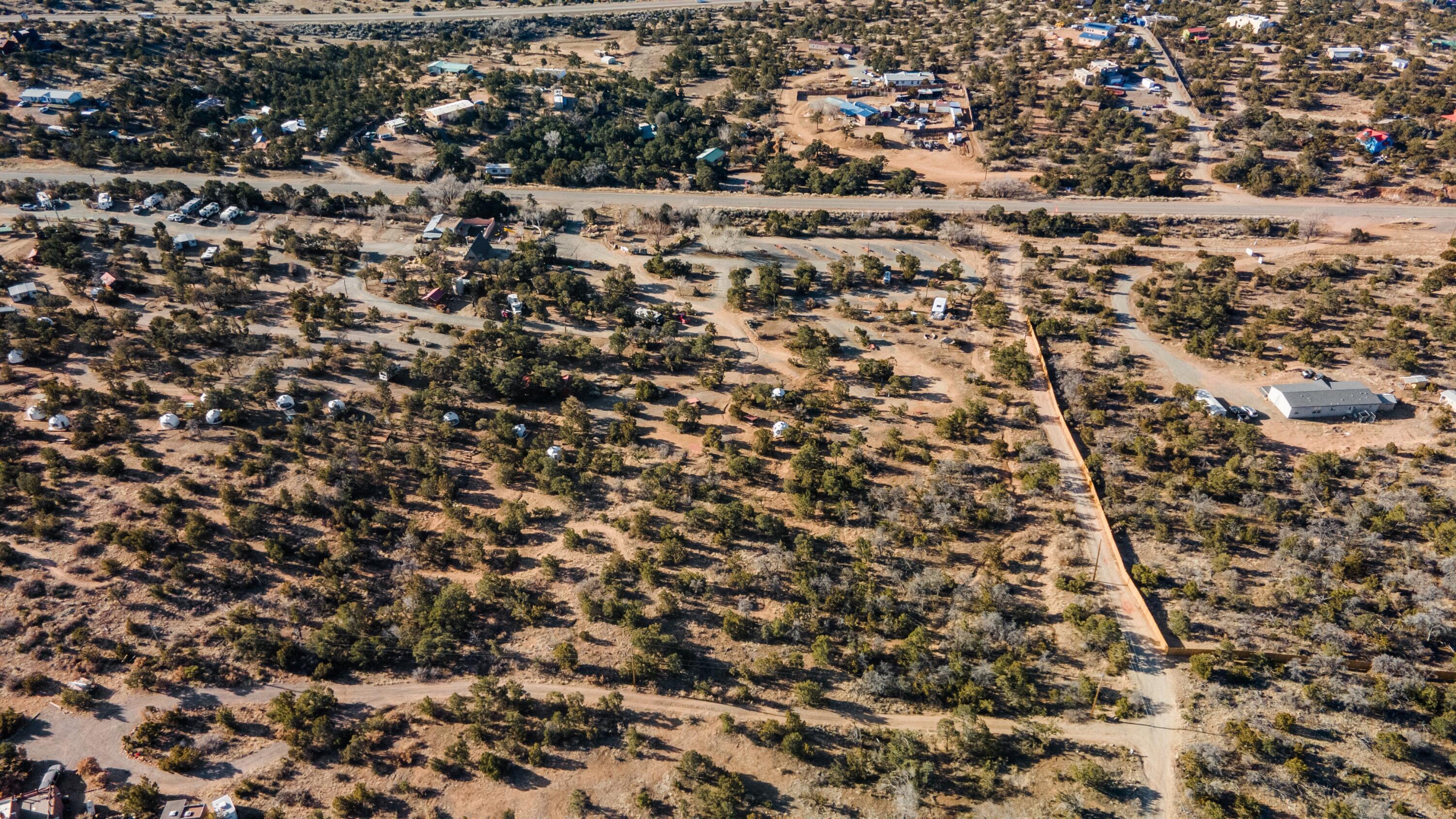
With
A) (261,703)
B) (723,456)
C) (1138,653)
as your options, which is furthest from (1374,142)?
(261,703)

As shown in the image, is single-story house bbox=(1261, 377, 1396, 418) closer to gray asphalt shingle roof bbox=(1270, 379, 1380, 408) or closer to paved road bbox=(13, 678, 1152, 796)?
gray asphalt shingle roof bbox=(1270, 379, 1380, 408)

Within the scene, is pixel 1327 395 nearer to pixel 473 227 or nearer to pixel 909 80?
pixel 909 80

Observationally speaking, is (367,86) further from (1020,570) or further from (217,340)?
(1020,570)

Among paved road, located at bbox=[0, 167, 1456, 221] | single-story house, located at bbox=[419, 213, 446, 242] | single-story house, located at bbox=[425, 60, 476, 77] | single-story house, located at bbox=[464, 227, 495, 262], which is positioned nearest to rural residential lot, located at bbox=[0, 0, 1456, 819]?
paved road, located at bbox=[0, 167, 1456, 221]

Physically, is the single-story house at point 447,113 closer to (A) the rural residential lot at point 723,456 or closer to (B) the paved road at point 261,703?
(A) the rural residential lot at point 723,456

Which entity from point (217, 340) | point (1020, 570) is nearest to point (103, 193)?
point (217, 340)

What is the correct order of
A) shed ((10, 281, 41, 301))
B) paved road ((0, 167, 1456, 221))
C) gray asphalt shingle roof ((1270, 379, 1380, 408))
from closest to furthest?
gray asphalt shingle roof ((1270, 379, 1380, 408))
shed ((10, 281, 41, 301))
paved road ((0, 167, 1456, 221))

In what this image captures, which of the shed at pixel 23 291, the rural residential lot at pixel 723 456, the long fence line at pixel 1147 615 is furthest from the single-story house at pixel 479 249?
the long fence line at pixel 1147 615
